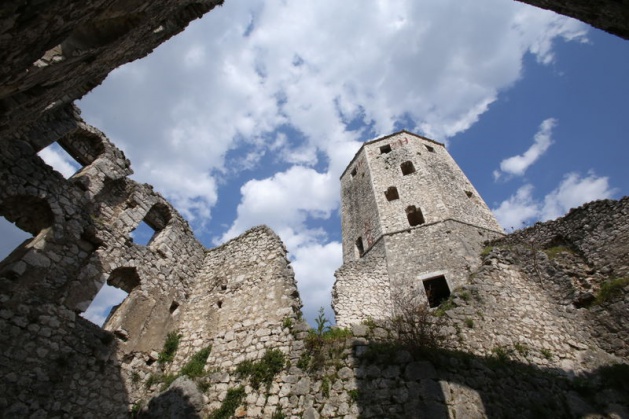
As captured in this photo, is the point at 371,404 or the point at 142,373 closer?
the point at 371,404

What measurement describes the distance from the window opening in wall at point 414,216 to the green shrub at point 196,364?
534 inches

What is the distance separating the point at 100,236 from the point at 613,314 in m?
13.6

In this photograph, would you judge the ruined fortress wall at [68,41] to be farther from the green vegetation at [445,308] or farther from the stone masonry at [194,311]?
the green vegetation at [445,308]

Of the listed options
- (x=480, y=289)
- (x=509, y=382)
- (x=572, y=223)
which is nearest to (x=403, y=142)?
(x=572, y=223)

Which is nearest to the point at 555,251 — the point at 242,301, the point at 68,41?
the point at 242,301

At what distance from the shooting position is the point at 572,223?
1237 cm

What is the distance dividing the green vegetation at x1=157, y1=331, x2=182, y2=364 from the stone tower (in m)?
7.04

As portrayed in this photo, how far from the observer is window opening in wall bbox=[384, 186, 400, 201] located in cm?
2028

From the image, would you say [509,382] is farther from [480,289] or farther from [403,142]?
[403,142]

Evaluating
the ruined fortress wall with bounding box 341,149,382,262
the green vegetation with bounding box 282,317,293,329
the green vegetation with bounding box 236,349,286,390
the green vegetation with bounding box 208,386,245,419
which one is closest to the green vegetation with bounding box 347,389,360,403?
the green vegetation with bounding box 236,349,286,390

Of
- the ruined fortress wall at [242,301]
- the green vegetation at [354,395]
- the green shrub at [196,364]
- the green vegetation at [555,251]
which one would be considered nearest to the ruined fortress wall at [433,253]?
the green vegetation at [555,251]

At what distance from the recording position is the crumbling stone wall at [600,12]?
3.82 m

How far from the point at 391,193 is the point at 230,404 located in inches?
635

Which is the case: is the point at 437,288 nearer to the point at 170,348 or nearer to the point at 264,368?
the point at 264,368
